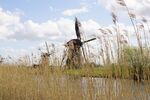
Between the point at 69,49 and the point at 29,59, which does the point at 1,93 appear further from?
the point at 69,49

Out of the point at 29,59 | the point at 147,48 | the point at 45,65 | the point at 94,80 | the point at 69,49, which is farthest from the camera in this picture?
the point at 29,59

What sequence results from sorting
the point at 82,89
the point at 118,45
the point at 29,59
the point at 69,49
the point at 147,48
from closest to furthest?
the point at 147,48, the point at 118,45, the point at 82,89, the point at 69,49, the point at 29,59

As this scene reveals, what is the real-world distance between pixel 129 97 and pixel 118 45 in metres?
0.83

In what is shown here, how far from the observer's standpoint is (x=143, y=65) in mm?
5152

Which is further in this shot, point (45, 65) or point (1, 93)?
point (1, 93)

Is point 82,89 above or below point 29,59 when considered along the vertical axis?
below

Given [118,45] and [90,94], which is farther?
[90,94]

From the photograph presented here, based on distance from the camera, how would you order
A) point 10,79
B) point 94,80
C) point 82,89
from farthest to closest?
point 10,79 → point 82,89 → point 94,80

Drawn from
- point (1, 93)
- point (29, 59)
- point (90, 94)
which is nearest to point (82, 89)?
point (90, 94)

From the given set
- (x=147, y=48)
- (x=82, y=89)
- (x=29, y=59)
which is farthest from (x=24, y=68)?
(x=147, y=48)

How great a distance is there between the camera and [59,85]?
6.97m

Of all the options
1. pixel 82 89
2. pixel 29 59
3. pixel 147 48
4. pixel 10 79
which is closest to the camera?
pixel 147 48

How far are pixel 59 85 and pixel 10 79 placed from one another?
2474mm

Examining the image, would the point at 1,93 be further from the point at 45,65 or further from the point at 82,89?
the point at 82,89
